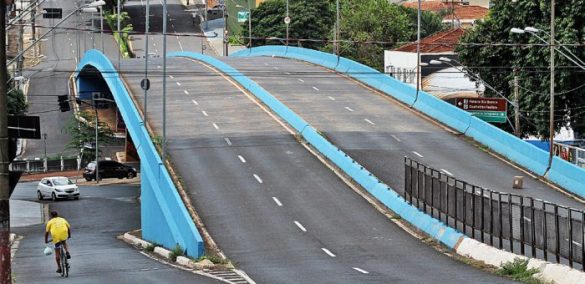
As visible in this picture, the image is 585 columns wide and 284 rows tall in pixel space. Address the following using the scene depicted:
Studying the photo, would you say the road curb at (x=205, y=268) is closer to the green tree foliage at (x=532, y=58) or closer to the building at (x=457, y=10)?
the green tree foliage at (x=532, y=58)

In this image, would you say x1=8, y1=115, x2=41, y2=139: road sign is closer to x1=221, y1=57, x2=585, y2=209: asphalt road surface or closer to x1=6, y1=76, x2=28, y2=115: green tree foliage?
x1=221, y1=57, x2=585, y2=209: asphalt road surface

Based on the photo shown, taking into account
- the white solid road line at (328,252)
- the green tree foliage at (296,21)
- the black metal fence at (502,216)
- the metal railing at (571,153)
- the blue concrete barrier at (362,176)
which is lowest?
the metal railing at (571,153)

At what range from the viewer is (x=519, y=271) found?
2956cm

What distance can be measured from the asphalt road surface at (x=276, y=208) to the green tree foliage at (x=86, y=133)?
29.2 metres

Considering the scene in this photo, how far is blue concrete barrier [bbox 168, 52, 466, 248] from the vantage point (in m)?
37.5

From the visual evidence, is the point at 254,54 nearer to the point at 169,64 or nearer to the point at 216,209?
the point at 169,64

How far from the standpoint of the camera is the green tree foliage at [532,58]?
2685 inches

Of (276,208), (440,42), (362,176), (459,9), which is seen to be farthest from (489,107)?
(459,9)

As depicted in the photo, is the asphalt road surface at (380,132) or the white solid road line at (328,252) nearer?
the white solid road line at (328,252)

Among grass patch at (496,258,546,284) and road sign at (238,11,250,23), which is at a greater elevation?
road sign at (238,11,250,23)

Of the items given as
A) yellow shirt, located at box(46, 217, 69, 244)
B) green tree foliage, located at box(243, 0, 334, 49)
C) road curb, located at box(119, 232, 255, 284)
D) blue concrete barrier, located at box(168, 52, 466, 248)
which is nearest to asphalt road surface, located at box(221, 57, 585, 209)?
blue concrete barrier, located at box(168, 52, 466, 248)

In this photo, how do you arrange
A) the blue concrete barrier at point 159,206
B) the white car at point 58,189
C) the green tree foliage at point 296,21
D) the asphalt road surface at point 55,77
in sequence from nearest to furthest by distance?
the blue concrete barrier at point 159,206 → the white car at point 58,189 → the asphalt road surface at point 55,77 → the green tree foliage at point 296,21

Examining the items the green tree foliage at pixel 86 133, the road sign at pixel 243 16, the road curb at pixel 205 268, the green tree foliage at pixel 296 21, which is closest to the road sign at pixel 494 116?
the green tree foliage at pixel 86 133

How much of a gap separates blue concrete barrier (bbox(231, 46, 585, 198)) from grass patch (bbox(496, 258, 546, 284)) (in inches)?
599
